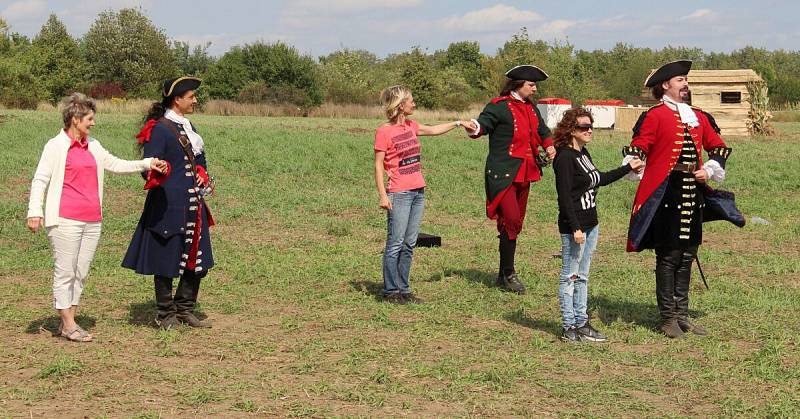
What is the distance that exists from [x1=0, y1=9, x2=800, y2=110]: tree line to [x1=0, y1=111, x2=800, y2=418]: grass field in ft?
82.0

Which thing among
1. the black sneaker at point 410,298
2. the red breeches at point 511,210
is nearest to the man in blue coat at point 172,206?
the black sneaker at point 410,298

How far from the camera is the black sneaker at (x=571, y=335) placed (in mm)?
7422

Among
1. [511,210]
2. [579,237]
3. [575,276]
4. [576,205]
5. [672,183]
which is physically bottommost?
[575,276]

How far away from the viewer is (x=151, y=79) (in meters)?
57.2

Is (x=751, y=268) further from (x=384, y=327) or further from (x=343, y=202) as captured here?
(x=343, y=202)

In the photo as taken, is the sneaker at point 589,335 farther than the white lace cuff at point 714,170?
No

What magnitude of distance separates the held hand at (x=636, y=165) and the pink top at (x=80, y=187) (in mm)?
3981

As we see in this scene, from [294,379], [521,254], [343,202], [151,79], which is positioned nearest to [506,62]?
[151,79]

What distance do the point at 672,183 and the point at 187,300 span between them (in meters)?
3.98

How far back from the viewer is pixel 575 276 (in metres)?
7.34

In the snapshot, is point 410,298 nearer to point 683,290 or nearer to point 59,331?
point 683,290

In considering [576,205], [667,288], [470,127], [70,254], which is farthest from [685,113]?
[70,254]

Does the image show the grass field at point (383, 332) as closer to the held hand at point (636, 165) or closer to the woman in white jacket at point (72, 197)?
the woman in white jacket at point (72, 197)

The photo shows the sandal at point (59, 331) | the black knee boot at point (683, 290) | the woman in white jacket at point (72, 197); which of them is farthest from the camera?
the black knee boot at point (683, 290)
